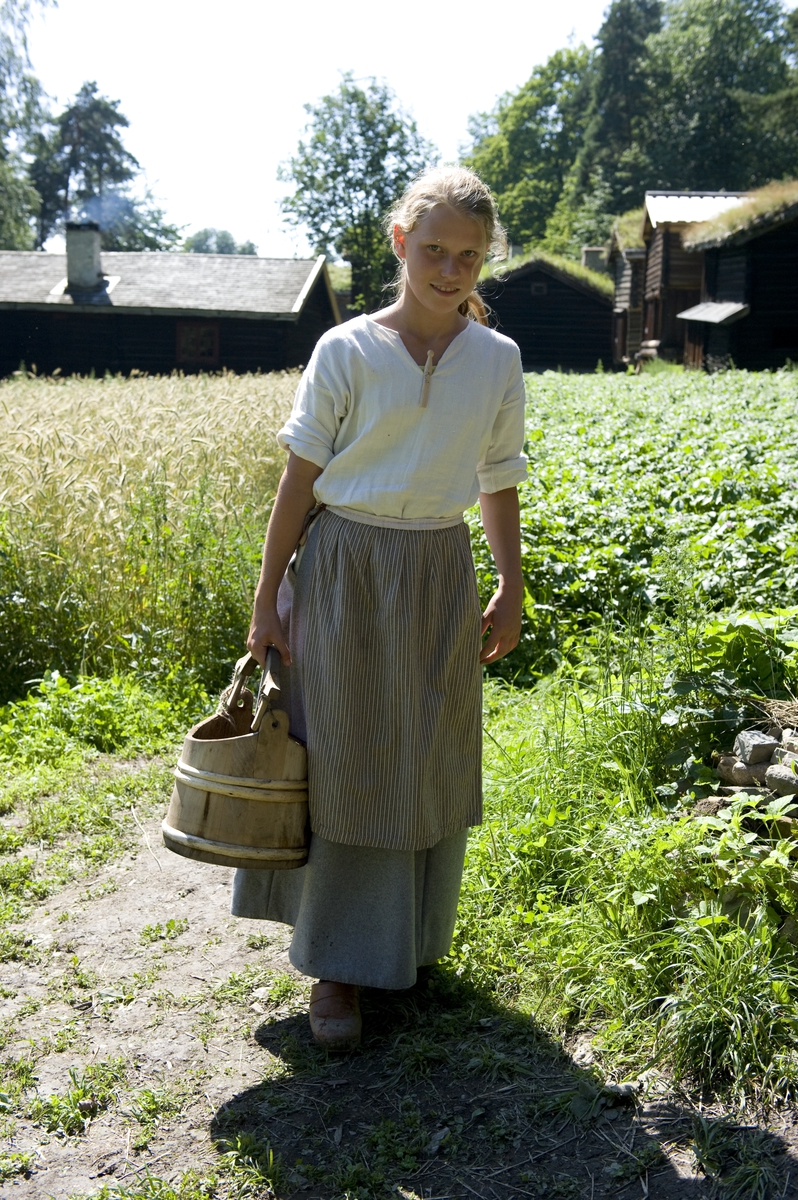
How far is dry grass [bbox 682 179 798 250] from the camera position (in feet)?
70.8

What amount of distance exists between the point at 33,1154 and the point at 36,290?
29351 mm

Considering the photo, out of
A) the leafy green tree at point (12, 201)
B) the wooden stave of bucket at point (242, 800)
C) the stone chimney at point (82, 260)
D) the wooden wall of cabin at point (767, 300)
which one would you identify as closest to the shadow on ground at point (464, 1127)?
the wooden stave of bucket at point (242, 800)

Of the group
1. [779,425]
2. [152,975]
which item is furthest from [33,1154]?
[779,425]

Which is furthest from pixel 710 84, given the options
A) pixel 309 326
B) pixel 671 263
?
pixel 309 326

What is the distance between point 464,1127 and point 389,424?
4.85 ft

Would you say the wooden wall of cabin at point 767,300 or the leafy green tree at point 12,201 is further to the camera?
the leafy green tree at point 12,201

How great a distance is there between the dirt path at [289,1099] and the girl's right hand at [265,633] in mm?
920

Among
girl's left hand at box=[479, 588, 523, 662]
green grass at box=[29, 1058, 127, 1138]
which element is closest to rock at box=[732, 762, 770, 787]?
girl's left hand at box=[479, 588, 523, 662]

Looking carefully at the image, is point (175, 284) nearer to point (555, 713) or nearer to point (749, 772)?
point (555, 713)

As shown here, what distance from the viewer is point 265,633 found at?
2430 millimetres

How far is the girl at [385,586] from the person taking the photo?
7.77ft

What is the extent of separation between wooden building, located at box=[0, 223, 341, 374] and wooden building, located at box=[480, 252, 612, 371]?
11.0 m

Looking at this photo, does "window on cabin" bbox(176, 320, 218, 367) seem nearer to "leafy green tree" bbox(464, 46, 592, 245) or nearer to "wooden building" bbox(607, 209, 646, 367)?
"wooden building" bbox(607, 209, 646, 367)

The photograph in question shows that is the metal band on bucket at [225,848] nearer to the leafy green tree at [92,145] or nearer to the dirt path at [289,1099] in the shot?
the dirt path at [289,1099]
